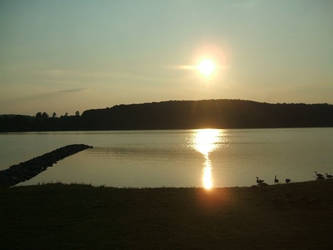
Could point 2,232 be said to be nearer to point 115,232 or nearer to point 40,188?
point 115,232

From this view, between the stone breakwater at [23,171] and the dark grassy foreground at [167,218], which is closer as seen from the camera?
the dark grassy foreground at [167,218]

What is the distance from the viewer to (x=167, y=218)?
1259cm

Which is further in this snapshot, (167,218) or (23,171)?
(23,171)

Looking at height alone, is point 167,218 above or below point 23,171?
above

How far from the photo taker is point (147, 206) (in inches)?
556

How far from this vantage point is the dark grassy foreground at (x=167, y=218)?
10.3 meters

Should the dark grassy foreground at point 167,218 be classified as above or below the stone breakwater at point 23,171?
above

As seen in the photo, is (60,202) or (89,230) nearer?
(89,230)

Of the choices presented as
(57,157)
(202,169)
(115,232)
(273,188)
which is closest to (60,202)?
(115,232)

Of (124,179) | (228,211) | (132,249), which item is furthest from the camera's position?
(124,179)

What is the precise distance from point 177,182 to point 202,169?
10562mm

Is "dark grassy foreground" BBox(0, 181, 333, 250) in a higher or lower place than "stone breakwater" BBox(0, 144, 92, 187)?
higher

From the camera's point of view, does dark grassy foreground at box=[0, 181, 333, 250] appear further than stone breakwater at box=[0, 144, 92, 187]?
No

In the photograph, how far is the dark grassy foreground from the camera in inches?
406
